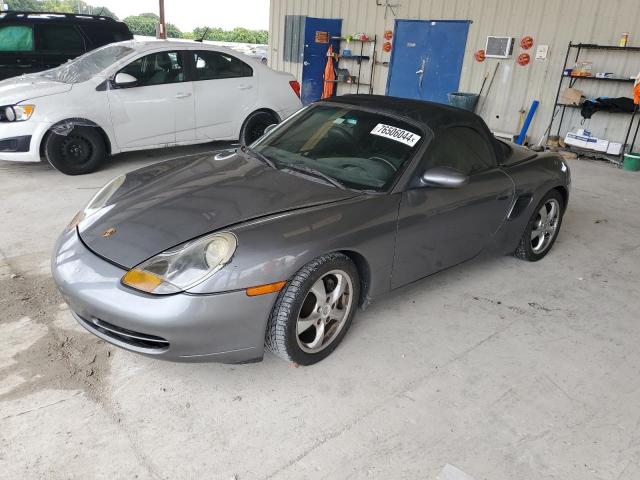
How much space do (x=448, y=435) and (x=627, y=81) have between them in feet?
26.8

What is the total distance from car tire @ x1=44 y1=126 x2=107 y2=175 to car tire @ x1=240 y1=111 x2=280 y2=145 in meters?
1.82

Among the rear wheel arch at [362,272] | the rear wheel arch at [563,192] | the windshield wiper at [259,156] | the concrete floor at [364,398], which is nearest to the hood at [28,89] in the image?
the concrete floor at [364,398]

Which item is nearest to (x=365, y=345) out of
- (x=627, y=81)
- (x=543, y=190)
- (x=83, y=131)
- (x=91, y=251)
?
(x=91, y=251)

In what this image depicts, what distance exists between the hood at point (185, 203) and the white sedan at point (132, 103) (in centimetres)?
302

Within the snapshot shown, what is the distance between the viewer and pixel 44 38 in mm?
7629

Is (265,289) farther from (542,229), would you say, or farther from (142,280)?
(542,229)

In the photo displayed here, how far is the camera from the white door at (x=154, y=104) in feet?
19.0

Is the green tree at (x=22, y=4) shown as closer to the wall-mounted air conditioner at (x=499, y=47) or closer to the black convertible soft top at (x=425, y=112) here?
the wall-mounted air conditioner at (x=499, y=47)

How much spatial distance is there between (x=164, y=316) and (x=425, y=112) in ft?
6.85

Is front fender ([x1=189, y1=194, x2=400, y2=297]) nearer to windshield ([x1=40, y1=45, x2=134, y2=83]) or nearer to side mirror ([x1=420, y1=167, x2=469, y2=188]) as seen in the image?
side mirror ([x1=420, y1=167, x2=469, y2=188])

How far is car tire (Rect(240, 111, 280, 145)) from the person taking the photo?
683cm

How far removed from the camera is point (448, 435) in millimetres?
2225

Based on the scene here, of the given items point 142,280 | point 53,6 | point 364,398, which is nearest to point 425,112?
point 364,398

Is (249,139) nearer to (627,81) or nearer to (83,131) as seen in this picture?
(83,131)
